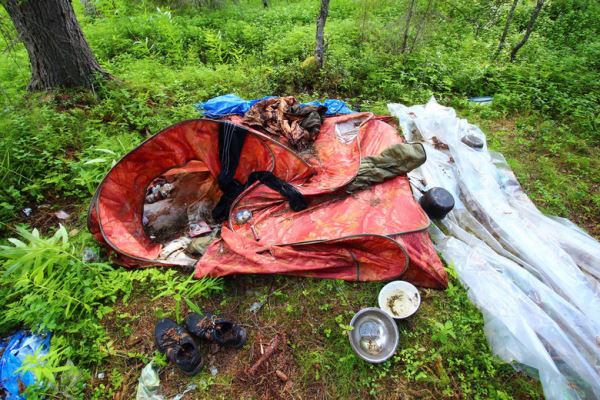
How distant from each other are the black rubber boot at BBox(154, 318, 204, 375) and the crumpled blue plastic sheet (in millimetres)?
748

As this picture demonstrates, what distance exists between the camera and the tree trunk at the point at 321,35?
4.61 metres

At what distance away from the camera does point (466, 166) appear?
130 inches

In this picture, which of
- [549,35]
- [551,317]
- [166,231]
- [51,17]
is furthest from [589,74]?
[51,17]

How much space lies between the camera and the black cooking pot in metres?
2.84

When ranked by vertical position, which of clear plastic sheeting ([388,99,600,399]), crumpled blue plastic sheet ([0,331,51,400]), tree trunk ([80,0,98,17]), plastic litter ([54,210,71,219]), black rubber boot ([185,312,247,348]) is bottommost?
crumpled blue plastic sheet ([0,331,51,400])

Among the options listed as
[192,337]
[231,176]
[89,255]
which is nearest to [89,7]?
[231,176]

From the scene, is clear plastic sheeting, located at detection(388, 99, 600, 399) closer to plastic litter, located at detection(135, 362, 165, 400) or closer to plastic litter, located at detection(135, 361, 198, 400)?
plastic litter, located at detection(135, 361, 198, 400)

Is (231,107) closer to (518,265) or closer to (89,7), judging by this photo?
(518,265)

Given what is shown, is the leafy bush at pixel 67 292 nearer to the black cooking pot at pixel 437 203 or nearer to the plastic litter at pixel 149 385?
the plastic litter at pixel 149 385

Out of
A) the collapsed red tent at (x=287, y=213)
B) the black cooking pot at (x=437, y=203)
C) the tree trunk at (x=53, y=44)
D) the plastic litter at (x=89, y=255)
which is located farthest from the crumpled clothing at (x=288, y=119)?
the tree trunk at (x=53, y=44)

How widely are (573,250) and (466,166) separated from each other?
1.16 metres

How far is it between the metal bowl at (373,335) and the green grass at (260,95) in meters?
0.07

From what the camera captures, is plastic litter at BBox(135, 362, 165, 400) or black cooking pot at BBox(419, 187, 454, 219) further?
black cooking pot at BBox(419, 187, 454, 219)

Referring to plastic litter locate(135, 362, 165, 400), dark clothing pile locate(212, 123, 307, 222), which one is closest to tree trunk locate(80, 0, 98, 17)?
dark clothing pile locate(212, 123, 307, 222)
